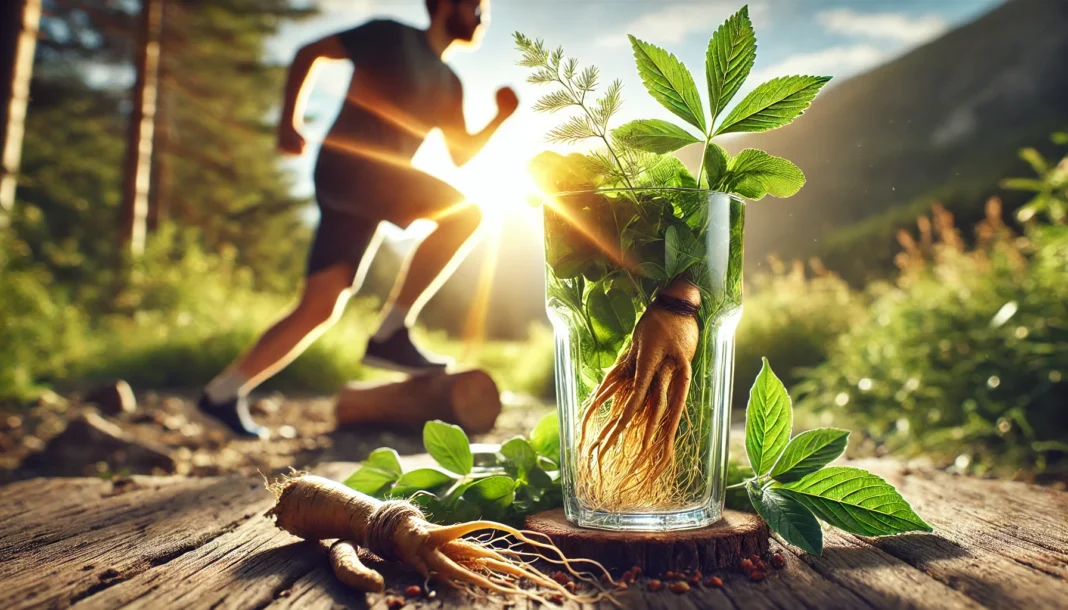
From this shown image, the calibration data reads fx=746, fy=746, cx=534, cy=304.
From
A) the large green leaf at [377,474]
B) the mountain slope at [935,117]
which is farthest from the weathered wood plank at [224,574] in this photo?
the mountain slope at [935,117]

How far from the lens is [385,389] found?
166 inches

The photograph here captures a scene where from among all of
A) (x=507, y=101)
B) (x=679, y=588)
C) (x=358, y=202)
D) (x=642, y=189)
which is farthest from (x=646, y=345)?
(x=358, y=202)

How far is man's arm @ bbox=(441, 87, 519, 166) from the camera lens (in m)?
3.47

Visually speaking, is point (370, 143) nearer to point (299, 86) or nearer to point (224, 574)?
point (299, 86)

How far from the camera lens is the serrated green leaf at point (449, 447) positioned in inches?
55.6

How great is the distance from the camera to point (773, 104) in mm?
1213

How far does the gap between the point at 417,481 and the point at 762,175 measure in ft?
2.74

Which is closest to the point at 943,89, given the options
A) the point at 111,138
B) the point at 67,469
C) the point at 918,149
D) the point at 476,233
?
the point at 918,149

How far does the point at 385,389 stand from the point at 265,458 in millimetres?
807

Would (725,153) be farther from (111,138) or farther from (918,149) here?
(918,149)

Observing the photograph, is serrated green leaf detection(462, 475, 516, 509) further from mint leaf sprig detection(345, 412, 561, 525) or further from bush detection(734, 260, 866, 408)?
bush detection(734, 260, 866, 408)

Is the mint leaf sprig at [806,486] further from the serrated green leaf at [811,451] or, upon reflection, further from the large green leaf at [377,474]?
the large green leaf at [377,474]

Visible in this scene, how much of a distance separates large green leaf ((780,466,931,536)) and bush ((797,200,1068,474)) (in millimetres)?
2223

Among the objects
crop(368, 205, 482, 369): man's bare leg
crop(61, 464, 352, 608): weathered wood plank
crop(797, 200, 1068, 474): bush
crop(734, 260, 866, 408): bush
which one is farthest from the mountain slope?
crop(61, 464, 352, 608): weathered wood plank
